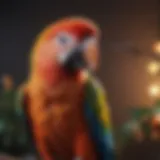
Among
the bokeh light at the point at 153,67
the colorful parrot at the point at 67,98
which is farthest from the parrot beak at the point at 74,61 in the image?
the bokeh light at the point at 153,67

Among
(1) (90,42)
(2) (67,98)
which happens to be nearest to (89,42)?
(1) (90,42)

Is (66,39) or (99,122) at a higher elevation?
(66,39)

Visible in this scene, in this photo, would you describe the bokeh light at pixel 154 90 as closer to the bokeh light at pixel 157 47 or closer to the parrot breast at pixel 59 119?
the bokeh light at pixel 157 47

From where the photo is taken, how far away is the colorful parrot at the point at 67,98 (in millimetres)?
1498

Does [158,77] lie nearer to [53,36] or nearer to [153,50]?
[153,50]

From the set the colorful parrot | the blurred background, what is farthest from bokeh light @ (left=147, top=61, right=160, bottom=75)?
the colorful parrot

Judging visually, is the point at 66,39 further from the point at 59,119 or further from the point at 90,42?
the point at 59,119

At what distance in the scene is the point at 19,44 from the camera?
5.16ft

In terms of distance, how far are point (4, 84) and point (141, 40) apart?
0.52m

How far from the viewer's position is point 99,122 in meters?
1.50

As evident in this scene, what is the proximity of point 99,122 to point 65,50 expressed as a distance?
0.92 feet

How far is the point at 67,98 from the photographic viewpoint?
4.96 ft

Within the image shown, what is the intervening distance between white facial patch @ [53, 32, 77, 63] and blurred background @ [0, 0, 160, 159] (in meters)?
0.08

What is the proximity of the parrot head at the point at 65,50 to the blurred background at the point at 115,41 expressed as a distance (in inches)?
1.3
